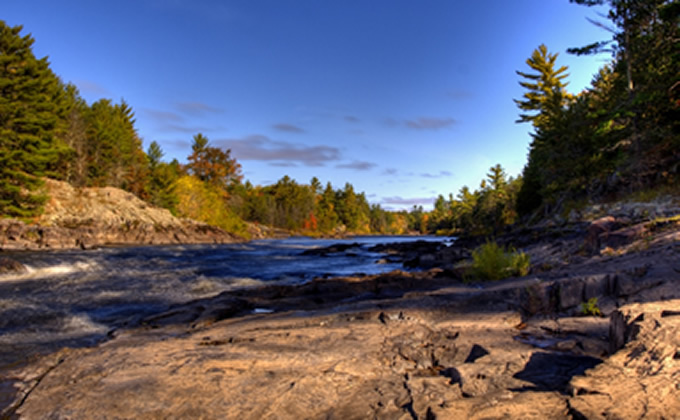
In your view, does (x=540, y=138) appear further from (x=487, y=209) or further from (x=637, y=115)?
(x=487, y=209)

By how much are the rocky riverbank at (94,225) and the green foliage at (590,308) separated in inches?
1285

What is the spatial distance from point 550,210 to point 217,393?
32196 mm

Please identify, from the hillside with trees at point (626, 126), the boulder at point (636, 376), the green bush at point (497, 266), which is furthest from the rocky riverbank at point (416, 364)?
the hillside with trees at point (626, 126)

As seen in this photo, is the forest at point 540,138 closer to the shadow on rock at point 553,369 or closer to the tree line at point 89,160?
the tree line at point 89,160

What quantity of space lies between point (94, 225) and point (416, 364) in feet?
132

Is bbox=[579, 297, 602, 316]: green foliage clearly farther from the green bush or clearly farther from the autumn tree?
the autumn tree

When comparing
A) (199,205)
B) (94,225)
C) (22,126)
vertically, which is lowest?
(94,225)

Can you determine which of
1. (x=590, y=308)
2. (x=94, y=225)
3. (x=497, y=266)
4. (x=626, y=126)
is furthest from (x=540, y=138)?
(x=94, y=225)

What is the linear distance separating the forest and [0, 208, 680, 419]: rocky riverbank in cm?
1610

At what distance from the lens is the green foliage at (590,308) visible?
182 inches

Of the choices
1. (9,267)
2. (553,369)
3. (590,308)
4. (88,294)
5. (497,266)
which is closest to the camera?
(553,369)

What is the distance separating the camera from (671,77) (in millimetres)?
18656

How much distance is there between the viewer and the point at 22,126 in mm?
31688

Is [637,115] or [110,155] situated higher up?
[110,155]
